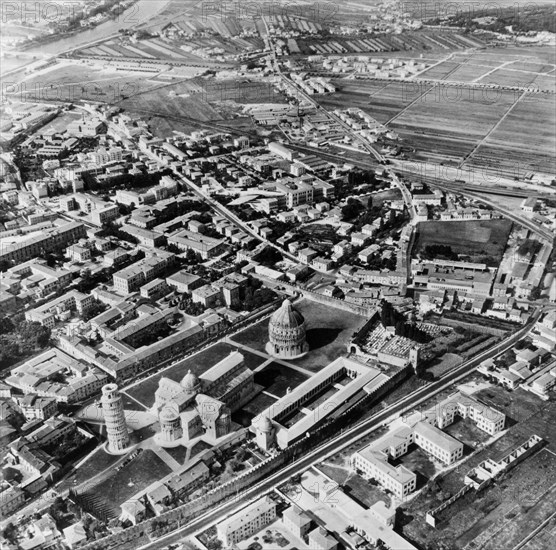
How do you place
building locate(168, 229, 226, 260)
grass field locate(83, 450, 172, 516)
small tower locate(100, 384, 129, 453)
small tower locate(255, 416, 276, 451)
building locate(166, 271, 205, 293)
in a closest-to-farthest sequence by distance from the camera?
1. grass field locate(83, 450, 172, 516)
2. small tower locate(100, 384, 129, 453)
3. small tower locate(255, 416, 276, 451)
4. building locate(166, 271, 205, 293)
5. building locate(168, 229, 226, 260)

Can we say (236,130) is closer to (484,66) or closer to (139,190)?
(139,190)

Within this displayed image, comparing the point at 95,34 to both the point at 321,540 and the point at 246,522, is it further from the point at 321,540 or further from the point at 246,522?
the point at 321,540

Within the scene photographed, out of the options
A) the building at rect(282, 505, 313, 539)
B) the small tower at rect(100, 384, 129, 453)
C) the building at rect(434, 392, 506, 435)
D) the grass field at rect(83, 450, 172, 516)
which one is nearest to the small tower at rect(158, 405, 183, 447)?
the grass field at rect(83, 450, 172, 516)

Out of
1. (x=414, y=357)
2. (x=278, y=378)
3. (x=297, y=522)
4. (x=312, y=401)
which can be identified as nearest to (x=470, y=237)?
(x=414, y=357)

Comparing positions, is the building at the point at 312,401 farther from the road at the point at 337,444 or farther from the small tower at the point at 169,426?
the small tower at the point at 169,426

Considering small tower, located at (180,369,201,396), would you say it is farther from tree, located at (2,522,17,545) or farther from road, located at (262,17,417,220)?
road, located at (262,17,417,220)

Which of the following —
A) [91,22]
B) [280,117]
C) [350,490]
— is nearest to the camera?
[350,490]

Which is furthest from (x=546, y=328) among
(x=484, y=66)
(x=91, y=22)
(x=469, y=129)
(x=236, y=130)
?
(x=91, y=22)

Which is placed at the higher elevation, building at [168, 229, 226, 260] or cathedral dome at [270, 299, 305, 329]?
cathedral dome at [270, 299, 305, 329]
